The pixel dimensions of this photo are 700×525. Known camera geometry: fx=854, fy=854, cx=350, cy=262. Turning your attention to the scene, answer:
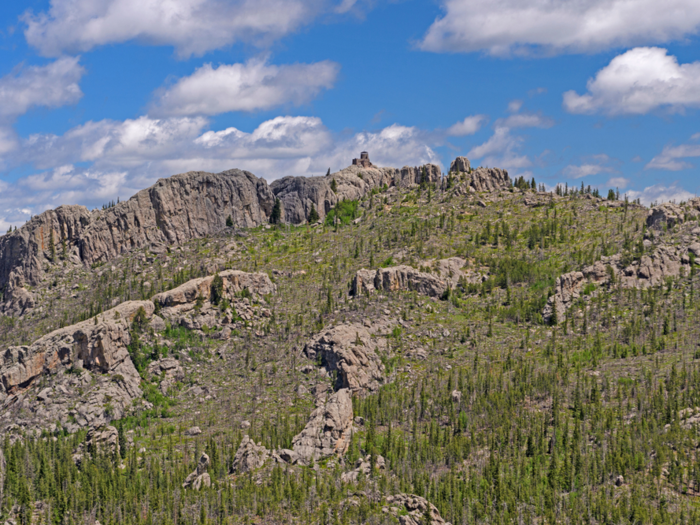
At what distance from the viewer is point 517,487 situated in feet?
630

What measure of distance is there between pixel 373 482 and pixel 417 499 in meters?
13.6

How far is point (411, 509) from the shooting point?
187 m

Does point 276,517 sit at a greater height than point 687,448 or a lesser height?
lesser

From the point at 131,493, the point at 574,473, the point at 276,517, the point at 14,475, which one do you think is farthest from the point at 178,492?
the point at 574,473

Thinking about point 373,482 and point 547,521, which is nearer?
point 547,521

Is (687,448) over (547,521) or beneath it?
over

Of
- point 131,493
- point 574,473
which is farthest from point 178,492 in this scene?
point 574,473

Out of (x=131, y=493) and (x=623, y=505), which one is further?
(x=131, y=493)

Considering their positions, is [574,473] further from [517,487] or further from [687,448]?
[687,448]

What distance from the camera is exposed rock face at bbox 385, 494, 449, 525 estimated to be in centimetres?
18400

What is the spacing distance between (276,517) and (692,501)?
9026cm

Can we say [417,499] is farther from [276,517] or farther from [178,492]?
[178,492]

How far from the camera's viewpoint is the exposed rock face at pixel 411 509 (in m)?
184

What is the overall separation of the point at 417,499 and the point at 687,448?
6488 centimetres
